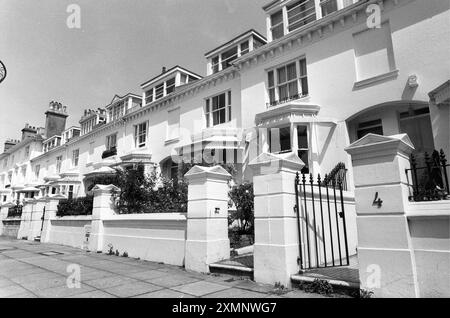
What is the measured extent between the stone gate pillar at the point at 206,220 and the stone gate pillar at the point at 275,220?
1.50 m

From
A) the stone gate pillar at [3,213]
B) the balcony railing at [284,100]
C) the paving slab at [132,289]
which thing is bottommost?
the paving slab at [132,289]

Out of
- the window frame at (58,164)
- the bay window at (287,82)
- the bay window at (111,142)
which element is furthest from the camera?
the window frame at (58,164)

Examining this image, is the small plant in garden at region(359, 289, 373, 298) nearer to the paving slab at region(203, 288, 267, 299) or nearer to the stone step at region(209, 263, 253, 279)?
the paving slab at region(203, 288, 267, 299)

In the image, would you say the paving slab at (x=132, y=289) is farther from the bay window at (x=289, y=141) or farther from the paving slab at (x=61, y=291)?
the bay window at (x=289, y=141)

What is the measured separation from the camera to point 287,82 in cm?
1338

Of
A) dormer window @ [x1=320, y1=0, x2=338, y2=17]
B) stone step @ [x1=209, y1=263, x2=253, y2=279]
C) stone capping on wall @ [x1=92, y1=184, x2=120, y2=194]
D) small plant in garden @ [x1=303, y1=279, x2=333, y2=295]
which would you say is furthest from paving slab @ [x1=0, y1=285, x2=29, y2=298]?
dormer window @ [x1=320, y1=0, x2=338, y2=17]

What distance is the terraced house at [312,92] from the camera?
32.3 feet

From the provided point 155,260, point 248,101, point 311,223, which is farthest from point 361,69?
point 155,260

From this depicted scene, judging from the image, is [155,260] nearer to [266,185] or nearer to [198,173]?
[198,173]

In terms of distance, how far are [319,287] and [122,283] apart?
3850 millimetres

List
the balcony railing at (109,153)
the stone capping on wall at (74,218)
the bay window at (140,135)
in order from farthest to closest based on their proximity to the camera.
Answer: the balcony railing at (109,153) < the bay window at (140,135) < the stone capping on wall at (74,218)

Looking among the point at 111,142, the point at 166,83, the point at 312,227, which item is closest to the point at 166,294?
the point at 312,227

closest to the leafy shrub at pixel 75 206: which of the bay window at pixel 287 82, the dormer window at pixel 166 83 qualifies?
the dormer window at pixel 166 83

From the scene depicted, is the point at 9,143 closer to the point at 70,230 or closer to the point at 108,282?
the point at 70,230
